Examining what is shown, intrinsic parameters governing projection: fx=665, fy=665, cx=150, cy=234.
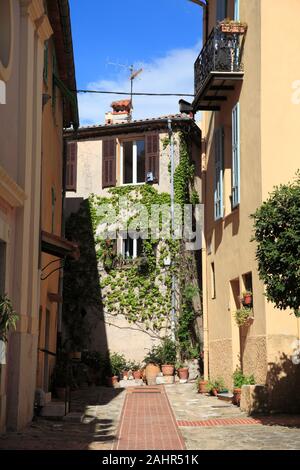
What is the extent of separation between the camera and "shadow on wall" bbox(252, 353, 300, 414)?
1284 cm

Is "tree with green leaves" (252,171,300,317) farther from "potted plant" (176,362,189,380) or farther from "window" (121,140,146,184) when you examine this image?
"window" (121,140,146,184)

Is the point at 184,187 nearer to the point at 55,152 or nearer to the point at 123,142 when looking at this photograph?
the point at 123,142

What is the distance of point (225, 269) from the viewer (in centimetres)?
1678

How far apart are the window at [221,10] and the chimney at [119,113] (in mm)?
8764

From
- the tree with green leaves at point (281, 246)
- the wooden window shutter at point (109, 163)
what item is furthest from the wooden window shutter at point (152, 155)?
the tree with green leaves at point (281, 246)

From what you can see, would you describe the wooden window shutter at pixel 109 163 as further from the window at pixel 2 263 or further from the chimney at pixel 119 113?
the window at pixel 2 263

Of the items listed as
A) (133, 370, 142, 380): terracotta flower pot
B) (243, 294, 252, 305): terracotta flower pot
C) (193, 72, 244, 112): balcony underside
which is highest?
(193, 72, 244, 112): balcony underside

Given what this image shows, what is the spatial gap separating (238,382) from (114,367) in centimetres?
773

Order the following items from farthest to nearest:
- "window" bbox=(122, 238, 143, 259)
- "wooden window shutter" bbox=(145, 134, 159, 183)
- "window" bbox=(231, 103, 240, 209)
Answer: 1. "wooden window shutter" bbox=(145, 134, 159, 183)
2. "window" bbox=(122, 238, 143, 259)
3. "window" bbox=(231, 103, 240, 209)

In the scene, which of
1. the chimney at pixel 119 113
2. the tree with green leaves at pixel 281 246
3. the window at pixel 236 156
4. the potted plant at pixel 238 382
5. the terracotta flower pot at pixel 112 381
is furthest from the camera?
the chimney at pixel 119 113

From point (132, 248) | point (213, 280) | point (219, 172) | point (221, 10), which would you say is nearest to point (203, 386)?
point (213, 280)

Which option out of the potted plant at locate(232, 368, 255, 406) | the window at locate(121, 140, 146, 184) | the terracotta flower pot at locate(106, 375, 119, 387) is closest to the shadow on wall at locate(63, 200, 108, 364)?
the terracotta flower pot at locate(106, 375, 119, 387)

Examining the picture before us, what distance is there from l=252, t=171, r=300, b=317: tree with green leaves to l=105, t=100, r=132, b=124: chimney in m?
15.7

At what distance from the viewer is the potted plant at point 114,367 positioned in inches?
826
